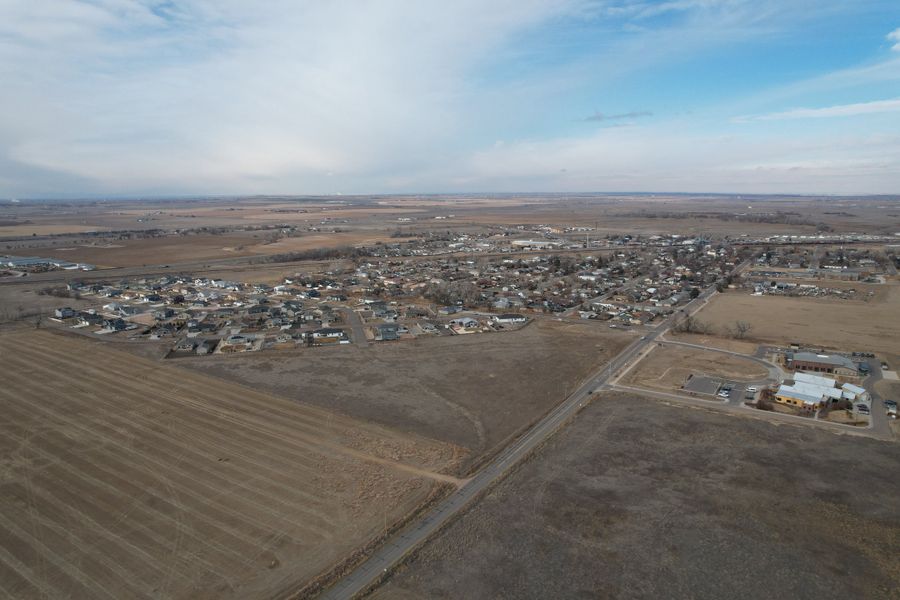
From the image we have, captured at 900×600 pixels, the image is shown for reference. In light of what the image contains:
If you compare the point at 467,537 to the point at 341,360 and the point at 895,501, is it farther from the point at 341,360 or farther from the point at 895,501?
the point at 341,360

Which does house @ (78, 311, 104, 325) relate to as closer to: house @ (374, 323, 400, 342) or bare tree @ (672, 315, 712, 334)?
house @ (374, 323, 400, 342)

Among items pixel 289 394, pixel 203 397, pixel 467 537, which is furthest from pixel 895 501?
pixel 203 397

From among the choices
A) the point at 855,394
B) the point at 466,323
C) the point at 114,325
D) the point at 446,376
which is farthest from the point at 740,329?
the point at 114,325

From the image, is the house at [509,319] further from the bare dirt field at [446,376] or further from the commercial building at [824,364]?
the commercial building at [824,364]

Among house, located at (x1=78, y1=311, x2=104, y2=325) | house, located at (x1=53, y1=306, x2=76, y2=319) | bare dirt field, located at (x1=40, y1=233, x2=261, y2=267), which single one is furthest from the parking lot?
bare dirt field, located at (x1=40, y1=233, x2=261, y2=267)

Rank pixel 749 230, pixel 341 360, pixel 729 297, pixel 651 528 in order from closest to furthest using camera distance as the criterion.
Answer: pixel 651 528 → pixel 341 360 → pixel 729 297 → pixel 749 230

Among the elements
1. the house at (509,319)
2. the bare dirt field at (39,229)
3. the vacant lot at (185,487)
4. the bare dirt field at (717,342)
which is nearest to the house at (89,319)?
the vacant lot at (185,487)

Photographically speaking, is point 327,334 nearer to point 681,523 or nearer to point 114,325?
point 114,325
